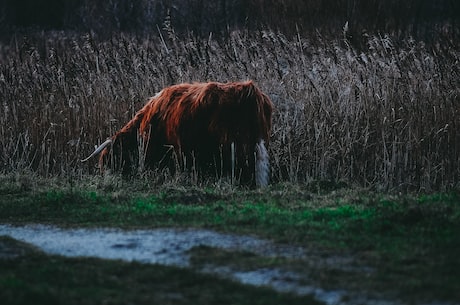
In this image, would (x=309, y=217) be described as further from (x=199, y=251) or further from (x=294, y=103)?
(x=294, y=103)

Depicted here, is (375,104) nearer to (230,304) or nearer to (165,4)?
(230,304)

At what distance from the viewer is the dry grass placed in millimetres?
9234

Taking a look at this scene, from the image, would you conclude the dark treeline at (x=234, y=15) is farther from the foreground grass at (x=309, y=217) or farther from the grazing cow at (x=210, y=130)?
the foreground grass at (x=309, y=217)

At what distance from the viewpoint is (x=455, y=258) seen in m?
5.38

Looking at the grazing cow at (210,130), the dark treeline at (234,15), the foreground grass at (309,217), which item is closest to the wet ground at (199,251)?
the foreground grass at (309,217)


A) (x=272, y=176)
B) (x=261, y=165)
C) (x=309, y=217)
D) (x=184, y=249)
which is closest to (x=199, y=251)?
(x=184, y=249)

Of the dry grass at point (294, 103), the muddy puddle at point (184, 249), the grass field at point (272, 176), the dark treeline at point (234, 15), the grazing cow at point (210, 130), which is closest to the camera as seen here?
the muddy puddle at point (184, 249)

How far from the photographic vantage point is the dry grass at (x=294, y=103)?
923cm

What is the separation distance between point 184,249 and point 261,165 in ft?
9.60

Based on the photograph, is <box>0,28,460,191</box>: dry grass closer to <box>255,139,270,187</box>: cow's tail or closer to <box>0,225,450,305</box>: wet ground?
<box>255,139,270,187</box>: cow's tail

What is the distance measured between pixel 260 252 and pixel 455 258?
125 centimetres

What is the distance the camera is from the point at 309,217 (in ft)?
22.6

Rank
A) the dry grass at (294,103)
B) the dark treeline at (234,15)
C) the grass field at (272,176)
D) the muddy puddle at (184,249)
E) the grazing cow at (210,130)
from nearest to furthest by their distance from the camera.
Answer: the muddy puddle at (184,249) < the grass field at (272,176) < the grazing cow at (210,130) < the dry grass at (294,103) < the dark treeline at (234,15)

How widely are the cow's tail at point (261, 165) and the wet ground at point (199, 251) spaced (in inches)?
88.8
